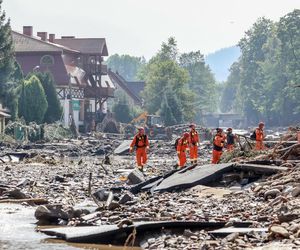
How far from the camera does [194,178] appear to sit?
70.9ft

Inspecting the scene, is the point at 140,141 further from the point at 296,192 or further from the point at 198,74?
the point at 198,74

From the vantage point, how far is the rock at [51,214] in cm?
1709

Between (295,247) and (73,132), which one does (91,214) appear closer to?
(295,247)

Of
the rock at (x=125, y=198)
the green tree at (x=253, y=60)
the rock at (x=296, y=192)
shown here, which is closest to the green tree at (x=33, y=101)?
the rock at (x=125, y=198)

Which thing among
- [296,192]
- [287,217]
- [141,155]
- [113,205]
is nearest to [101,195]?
[113,205]

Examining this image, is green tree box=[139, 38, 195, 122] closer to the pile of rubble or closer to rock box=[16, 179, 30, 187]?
the pile of rubble

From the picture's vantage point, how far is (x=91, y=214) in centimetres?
1678

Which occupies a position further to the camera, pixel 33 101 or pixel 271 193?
pixel 33 101

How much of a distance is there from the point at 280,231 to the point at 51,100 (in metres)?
56.9

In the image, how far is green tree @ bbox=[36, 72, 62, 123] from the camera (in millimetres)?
67875

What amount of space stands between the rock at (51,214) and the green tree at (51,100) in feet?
166

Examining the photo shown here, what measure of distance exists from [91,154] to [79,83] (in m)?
30.4

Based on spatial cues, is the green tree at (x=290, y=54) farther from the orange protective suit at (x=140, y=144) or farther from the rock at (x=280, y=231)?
the rock at (x=280, y=231)

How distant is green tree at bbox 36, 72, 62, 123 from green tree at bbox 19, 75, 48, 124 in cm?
251
